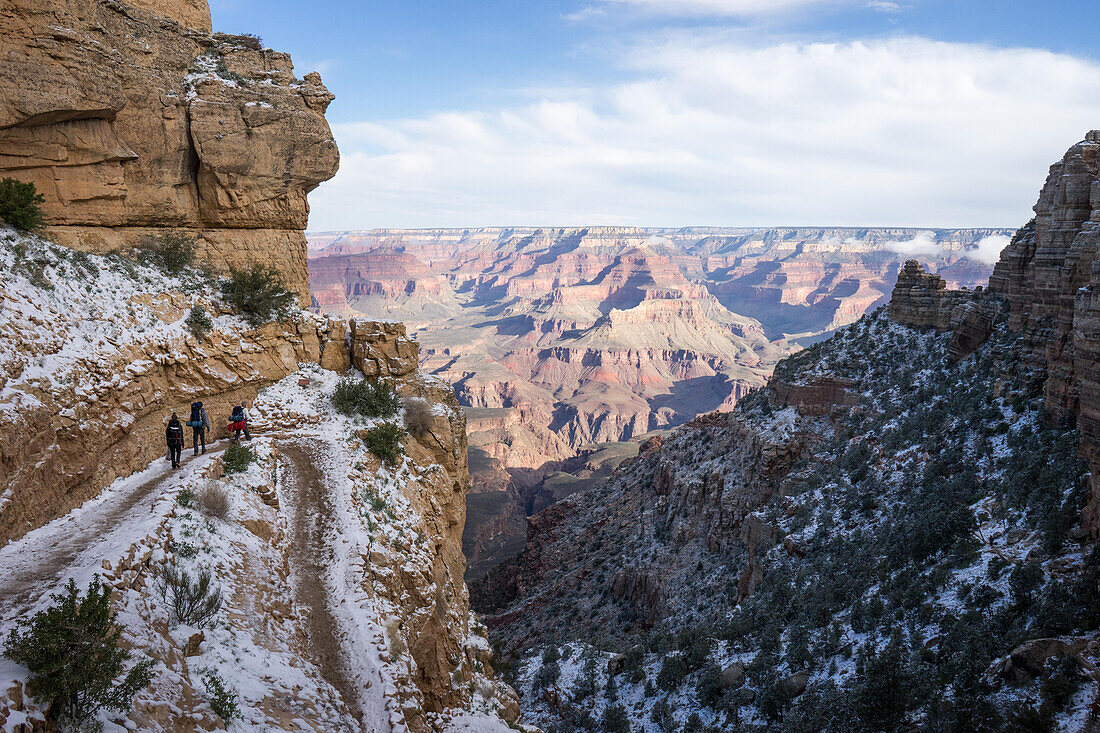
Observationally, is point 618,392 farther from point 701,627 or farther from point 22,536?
point 22,536

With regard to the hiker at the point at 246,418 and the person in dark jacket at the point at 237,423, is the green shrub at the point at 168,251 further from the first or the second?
the person in dark jacket at the point at 237,423

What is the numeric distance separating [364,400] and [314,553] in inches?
249

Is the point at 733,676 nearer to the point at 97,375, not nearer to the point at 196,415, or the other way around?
the point at 196,415

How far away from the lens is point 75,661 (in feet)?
22.4

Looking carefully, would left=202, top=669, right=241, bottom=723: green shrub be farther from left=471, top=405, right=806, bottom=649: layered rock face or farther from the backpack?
left=471, top=405, right=806, bottom=649: layered rock face

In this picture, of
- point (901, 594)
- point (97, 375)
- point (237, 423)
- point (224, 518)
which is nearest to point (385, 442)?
point (237, 423)

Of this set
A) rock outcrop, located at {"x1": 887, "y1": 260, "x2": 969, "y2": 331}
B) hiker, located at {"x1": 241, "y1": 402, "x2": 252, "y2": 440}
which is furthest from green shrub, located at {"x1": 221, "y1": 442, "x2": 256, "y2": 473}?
rock outcrop, located at {"x1": 887, "y1": 260, "x2": 969, "y2": 331}

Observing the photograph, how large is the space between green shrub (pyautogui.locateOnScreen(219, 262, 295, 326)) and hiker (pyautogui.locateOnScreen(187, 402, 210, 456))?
4.16m

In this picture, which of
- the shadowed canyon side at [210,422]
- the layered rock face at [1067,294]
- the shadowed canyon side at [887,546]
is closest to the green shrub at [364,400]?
the shadowed canyon side at [210,422]

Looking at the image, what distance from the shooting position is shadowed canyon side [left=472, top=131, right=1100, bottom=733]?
11.9 m

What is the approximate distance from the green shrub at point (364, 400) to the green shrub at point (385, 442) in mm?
915

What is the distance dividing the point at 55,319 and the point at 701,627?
22.7 m

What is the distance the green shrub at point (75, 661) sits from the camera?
6.64 m

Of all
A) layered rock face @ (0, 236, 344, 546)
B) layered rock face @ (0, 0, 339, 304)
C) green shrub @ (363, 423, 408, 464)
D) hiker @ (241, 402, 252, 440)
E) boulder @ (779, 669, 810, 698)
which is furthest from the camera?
green shrub @ (363, 423, 408, 464)
